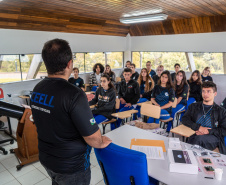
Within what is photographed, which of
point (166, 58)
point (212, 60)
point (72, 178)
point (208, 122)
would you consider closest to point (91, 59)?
point (166, 58)

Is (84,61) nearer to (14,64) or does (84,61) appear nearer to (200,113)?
(14,64)

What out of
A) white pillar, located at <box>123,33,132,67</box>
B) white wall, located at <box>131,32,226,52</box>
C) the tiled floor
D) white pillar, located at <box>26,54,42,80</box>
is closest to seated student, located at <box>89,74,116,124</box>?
the tiled floor

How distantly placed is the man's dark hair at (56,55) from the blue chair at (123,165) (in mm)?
738

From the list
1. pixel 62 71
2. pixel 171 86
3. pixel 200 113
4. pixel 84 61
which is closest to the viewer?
pixel 62 71

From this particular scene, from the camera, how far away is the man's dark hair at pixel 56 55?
4.34ft

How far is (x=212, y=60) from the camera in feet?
25.0

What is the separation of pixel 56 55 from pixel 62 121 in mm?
453

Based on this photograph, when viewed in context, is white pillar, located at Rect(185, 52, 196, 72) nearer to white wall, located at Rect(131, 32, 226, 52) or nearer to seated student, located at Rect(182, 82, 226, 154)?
white wall, located at Rect(131, 32, 226, 52)

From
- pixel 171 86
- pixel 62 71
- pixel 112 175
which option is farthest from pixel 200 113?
pixel 62 71

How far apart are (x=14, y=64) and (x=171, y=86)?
5.02 meters

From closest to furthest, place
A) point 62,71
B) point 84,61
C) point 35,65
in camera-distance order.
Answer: point 62,71 → point 35,65 → point 84,61

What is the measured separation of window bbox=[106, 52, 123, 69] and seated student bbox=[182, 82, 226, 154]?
6.74 meters

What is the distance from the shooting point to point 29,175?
127 inches

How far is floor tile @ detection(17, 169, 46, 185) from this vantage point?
10.1 feet
